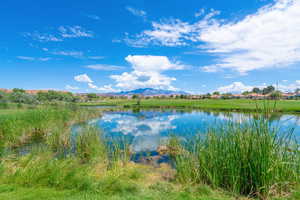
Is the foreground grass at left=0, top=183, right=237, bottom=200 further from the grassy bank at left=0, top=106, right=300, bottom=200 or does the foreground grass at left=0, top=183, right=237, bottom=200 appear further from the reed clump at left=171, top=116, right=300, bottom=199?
the reed clump at left=171, top=116, right=300, bottom=199

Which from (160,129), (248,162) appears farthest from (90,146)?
(160,129)

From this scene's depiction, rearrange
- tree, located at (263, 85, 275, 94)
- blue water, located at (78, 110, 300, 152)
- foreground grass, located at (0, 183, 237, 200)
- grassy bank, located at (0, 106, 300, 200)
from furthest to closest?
1. blue water, located at (78, 110, 300, 152)
2. tree, located at (263, 85, 275, 94)
3. grassy bank, located at (0, 106, 300, 200)
4. foreground grass, located at (0, 183, 237, 200)

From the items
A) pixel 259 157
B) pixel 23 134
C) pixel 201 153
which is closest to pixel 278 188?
pixel 259 157

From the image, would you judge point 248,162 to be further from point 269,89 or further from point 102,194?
point 102,194

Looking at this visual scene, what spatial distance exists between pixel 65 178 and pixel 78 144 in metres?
3.78

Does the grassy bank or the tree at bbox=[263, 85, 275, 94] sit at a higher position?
the tree at bbox=[263, 85, 275, 94]

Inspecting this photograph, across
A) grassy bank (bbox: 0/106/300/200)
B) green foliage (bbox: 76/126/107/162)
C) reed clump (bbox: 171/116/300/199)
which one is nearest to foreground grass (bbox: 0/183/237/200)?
grassy bank (bbox: 0/106/300/200)

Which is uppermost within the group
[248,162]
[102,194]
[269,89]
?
[269,89]

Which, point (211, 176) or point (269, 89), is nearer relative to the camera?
point (269, 89)

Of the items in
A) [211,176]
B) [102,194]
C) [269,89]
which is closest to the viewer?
[102,194]

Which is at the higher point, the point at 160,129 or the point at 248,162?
the point at 248,162

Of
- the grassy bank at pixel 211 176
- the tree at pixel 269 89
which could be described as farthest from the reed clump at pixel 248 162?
the tree at pixel 269 89

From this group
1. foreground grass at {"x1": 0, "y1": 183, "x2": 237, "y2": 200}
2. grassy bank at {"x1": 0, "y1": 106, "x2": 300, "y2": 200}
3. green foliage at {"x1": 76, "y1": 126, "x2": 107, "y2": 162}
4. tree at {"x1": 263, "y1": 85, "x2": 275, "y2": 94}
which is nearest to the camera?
foreground grass at {"x1": 0, "y1": 183, "x2": 237, "y2": 200}

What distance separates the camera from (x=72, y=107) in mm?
24141
